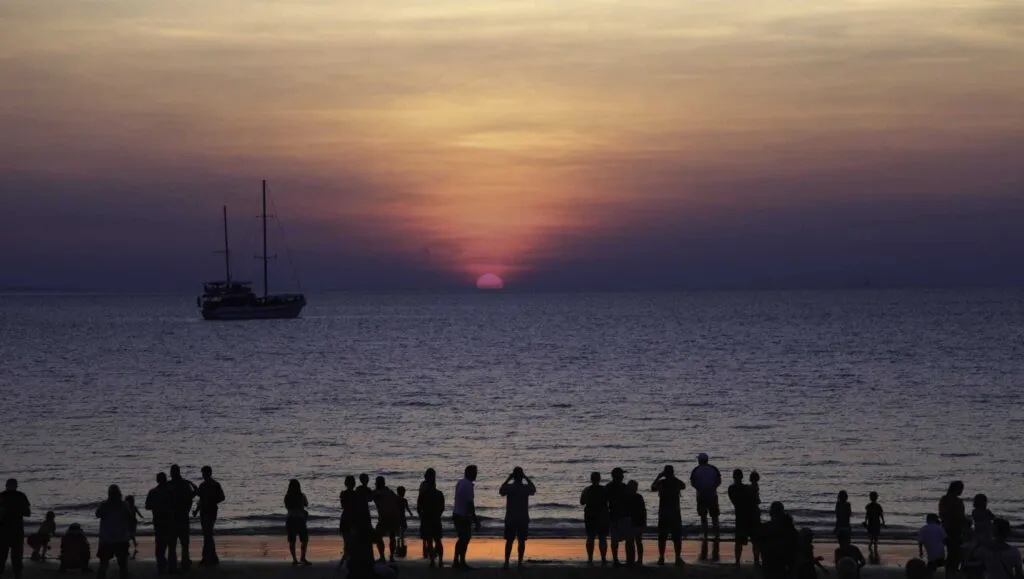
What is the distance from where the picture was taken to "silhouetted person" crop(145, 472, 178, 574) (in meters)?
18.0

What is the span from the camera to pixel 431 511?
18.5 metres

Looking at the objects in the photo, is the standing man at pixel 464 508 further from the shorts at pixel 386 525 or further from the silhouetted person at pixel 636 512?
the silhouetted person at pixel 636 512

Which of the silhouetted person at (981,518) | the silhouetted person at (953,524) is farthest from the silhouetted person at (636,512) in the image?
the silhouetted person at (981,518)

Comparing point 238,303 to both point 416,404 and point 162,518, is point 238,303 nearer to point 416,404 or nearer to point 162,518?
point 416,404

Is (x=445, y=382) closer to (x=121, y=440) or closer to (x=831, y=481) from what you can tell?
(x=121, y=440)

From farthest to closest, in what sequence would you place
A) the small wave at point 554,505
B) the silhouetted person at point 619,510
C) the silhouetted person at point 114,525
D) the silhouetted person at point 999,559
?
the small wave at point 554,505 < the silhouetted person at point 619,510 < the silhouetted person at point 114,525 < the silhouetted person at point 999,559

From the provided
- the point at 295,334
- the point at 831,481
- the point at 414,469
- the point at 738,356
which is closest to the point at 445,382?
the point at 738,356

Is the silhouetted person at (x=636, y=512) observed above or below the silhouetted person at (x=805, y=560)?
above

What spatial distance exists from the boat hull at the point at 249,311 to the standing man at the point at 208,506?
150071 millimetres

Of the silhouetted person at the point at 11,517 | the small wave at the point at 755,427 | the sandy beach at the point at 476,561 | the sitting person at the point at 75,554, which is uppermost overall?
the small wave at the point at 755,427

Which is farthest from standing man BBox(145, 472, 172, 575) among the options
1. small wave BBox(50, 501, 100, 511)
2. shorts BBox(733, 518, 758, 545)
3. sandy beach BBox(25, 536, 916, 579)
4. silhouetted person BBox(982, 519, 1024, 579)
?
small wave BBox(50, 501, 100, 511)

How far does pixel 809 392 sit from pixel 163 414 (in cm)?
3271

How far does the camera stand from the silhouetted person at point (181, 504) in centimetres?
1820

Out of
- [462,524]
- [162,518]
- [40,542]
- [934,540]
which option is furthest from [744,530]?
[40,542]
